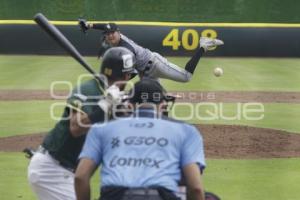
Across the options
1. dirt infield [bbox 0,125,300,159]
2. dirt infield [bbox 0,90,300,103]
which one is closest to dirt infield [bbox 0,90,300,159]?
dirt infield [bbox 0,125,300,159]

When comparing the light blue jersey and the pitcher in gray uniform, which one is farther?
the pitcher in gray uniform

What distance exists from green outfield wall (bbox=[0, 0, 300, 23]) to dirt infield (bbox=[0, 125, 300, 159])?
603 inches

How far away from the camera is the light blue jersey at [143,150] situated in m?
3.65

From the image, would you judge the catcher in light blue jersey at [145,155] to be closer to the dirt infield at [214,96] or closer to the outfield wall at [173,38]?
the dirt infield at [214,96]

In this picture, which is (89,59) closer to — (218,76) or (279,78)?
(218,76)

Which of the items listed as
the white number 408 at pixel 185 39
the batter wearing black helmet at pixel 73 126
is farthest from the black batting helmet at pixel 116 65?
the white number 408 at pixel 185 39

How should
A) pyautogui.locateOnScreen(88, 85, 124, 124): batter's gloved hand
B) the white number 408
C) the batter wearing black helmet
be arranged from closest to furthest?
1. pyautogui.locateOnScreen(88, 85, 124, 124): batter's gloved hand
2. the batter wearing black helmet
3. the white number 408

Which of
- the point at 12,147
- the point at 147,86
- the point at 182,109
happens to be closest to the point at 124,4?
the point at 182,109

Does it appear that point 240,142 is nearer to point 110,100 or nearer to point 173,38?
point 110,100

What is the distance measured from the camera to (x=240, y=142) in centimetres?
1001

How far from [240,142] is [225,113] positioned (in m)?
2.52

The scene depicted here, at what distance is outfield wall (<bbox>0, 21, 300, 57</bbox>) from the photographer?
18922 mm

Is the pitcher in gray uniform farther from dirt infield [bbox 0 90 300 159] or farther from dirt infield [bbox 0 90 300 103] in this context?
dirt infield [bbox 0 90 300 103]

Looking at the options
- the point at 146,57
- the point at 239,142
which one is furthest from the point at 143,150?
the point at 146,57
